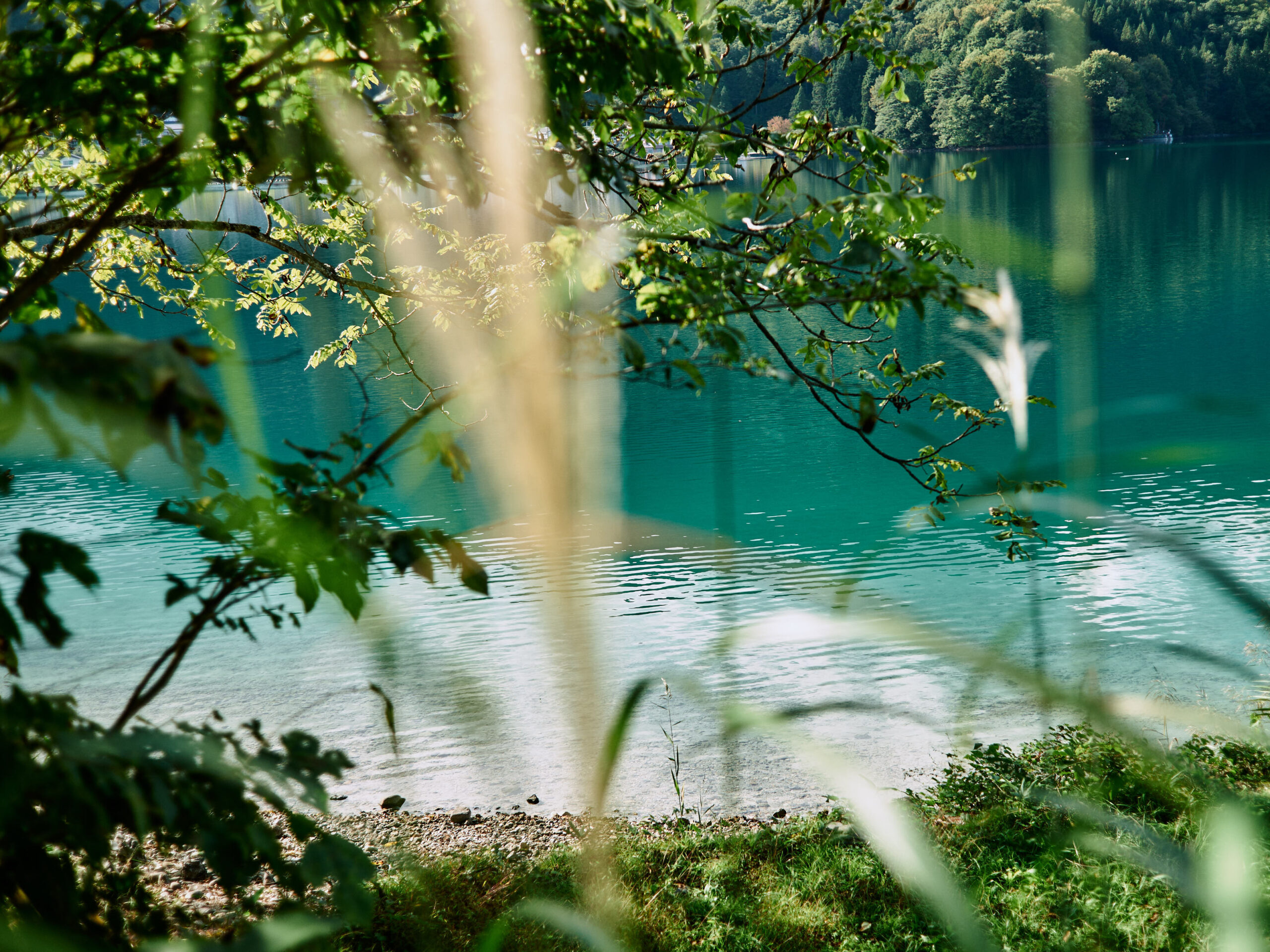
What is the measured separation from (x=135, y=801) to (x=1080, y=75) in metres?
59.1

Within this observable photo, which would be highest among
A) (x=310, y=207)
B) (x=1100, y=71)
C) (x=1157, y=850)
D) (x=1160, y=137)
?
(x=1100, y=71)

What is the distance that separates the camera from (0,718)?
1.24 meters

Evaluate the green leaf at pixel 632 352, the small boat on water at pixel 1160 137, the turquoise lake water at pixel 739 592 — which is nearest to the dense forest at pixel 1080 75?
the small boat on water at pixel 1160 137

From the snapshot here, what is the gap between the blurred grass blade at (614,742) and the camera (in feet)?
2.69

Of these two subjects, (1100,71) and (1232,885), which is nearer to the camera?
(1232,885)

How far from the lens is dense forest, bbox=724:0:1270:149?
1503 inches

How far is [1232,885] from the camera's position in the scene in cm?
64

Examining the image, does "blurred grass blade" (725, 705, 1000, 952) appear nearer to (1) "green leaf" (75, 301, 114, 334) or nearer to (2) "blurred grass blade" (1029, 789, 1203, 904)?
(2) "blurred grass blade" (1029, 789, 1203, 904)


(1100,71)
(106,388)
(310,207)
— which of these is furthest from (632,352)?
(1100,71)

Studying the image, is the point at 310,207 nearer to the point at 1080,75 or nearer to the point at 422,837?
the point at 422,837

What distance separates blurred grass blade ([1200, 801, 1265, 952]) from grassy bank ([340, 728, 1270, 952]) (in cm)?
256

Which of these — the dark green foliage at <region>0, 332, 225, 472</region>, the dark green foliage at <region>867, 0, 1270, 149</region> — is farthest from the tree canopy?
the dark green foliage at <region>867, 0, 1270, 149</region>

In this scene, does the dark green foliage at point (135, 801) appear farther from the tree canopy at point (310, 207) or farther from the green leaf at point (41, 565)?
the green leaf at point (41, 565)

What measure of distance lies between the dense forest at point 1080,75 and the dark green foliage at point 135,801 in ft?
74.7
